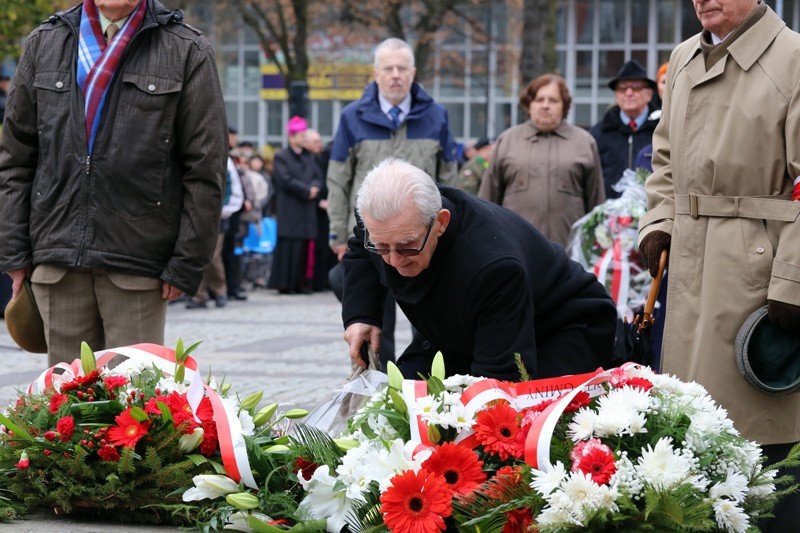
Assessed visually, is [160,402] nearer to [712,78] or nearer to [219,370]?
[712,78]

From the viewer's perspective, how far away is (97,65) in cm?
516

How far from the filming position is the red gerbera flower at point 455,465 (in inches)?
146

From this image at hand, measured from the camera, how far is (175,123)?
5.27 m

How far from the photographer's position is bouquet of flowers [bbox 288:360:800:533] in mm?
3457

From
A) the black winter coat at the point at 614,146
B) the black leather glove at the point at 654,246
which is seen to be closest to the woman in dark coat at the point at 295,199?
the black winter coat at the point at 614,146

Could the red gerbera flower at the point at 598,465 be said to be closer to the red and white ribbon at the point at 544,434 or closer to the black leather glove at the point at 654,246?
the red and white ribbon at the point at 544,434

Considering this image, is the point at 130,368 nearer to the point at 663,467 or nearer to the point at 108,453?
the point at 108,453

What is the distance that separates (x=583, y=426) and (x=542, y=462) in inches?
6.7

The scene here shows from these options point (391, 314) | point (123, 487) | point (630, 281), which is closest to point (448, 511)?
point (123, 487)

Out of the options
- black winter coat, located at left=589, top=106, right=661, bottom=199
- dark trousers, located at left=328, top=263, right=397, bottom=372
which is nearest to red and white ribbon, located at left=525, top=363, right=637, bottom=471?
dark trousers, located at left=328, top=263, right=397, bottom=372

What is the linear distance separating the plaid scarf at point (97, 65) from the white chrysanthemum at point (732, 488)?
2704mm

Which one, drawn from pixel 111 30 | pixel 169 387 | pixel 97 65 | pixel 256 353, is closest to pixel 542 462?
pixel 169 387

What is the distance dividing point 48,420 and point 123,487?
0.42m

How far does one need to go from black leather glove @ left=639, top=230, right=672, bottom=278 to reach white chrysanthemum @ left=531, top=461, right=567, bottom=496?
64.5 inches
